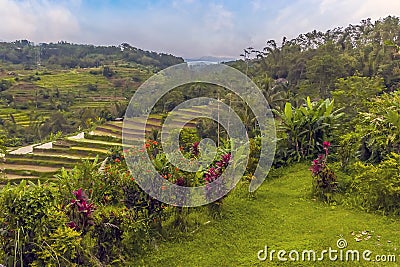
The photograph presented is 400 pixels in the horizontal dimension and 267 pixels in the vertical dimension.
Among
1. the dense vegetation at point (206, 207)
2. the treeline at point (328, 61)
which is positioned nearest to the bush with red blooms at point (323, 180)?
the dense vegetation at point (206, 207)

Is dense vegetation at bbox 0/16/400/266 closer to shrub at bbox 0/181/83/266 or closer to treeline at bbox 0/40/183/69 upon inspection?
shrub at bbox 0/181/83/266

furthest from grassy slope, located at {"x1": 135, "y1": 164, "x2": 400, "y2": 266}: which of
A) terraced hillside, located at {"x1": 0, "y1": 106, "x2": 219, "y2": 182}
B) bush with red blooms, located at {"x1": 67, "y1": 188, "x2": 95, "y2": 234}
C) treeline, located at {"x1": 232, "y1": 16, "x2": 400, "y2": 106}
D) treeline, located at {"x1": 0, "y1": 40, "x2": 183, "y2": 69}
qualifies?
treeline, located at {"x1": 0, "y1": 40, "x2": 183, "y2": 69}

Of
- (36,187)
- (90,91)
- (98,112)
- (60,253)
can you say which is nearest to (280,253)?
(60,253)

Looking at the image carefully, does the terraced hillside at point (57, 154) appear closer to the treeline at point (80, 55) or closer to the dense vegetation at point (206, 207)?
the dense vegetation at point (206, 207)

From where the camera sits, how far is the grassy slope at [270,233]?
118 inches

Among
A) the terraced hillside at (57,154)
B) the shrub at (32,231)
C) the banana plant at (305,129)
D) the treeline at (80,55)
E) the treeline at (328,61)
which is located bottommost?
the terraced hillside at (57,154)

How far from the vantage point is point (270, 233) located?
344cm

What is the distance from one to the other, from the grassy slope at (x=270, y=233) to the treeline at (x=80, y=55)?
58.3 meters

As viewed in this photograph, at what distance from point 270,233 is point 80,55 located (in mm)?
81688

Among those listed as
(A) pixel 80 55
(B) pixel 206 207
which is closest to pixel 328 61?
(B) pixel 206 207

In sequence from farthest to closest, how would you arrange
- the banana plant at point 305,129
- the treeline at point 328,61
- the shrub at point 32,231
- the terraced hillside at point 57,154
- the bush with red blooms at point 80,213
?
1. the terraced hillside at point 57,154
2. the treeline at point 328,61
3. the banana plant at point 305,129
4. the bush with red blooms at point 80,213
5. the shrub at point 32,231

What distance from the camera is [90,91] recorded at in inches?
1618

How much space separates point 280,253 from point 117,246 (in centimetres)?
130

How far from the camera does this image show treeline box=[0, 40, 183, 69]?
64.2 metres
